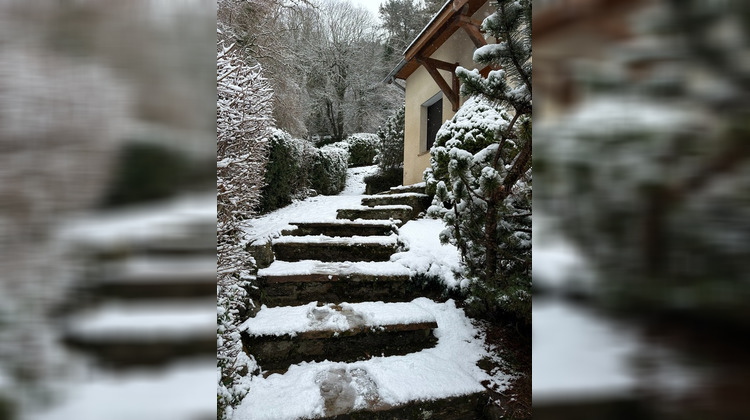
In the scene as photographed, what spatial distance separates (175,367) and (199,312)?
54 mm

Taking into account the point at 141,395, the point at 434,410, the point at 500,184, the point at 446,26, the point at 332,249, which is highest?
the point at 446,26

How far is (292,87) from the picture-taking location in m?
8.16

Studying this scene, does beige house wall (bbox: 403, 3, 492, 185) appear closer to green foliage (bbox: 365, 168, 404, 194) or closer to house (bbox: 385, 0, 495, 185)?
house (bbox: 385, 0, 495, 185)

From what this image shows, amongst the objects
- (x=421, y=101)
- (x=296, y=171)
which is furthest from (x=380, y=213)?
(x=421, y=101)

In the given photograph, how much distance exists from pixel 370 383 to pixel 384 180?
7509 millimetres

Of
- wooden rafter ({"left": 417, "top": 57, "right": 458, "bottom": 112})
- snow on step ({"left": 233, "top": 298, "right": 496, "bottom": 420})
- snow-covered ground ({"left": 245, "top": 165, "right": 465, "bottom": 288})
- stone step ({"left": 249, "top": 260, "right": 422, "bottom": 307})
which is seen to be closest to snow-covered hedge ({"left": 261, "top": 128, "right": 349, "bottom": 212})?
snow-covered ground ({"left": 245, "top": 165, "right": 465, "bottom": 288})

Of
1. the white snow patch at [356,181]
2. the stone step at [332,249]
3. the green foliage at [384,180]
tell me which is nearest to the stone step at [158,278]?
the stone step at [332,249]

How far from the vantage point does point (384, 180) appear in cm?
919

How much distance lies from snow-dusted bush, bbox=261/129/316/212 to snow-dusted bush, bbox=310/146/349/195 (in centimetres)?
135

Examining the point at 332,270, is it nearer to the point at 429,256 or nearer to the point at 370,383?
the point at 429,256

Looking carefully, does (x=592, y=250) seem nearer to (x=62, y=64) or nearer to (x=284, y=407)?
(x=62, y=64)

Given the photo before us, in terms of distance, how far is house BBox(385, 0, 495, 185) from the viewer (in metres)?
5.05

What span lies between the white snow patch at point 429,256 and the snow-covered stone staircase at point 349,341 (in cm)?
13

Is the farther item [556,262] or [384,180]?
[384,180]
